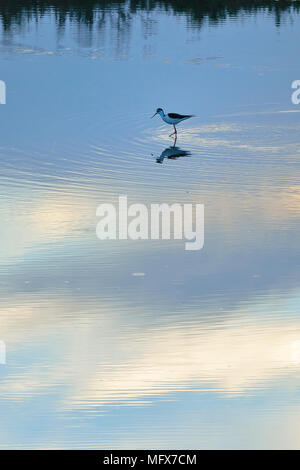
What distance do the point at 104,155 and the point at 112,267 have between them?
3.29 metres

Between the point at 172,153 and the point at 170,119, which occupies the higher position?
the point at 170,119

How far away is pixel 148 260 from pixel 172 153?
3.35 m

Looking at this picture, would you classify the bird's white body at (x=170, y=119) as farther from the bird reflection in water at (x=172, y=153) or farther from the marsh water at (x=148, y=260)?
the bird reflection in water at (x=172, y=153)

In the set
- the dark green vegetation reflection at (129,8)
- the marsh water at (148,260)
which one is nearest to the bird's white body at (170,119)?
the marsh water at (148,260)

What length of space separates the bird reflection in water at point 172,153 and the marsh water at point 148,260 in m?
0.04

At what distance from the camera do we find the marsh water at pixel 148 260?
5.07m

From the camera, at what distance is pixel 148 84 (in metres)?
13.5

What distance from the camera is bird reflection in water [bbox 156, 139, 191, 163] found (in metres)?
10.2

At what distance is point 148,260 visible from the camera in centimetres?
721

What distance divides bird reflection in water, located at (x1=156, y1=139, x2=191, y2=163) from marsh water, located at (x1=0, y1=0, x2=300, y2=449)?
40mm

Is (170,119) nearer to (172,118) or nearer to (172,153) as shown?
(172,118)

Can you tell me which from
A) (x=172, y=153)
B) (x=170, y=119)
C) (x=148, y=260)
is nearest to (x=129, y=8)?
(x=170, y=119)

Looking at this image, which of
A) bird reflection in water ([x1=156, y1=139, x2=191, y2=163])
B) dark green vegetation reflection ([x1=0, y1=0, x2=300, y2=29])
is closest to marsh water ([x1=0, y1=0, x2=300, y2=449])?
bird reflection in water ([x1=156, y1=139, x2=191, y2=163])
